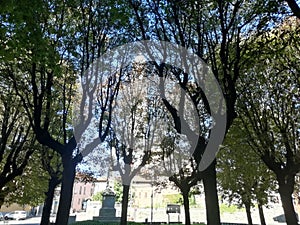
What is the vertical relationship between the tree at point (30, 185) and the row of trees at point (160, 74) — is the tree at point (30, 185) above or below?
below

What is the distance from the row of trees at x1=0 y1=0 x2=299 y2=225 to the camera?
7617 millimetres

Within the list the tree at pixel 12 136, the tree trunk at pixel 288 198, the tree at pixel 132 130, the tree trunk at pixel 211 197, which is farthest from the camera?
the tree at pixel 132 130

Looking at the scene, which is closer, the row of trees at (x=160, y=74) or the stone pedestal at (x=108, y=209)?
the row of trees at (x=160, y=74)

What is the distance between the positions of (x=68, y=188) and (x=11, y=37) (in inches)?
184

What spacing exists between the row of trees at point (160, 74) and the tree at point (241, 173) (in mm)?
296

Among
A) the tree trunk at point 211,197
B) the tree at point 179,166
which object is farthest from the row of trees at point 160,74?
the tree at point 179,166

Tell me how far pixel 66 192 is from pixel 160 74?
4.48 m

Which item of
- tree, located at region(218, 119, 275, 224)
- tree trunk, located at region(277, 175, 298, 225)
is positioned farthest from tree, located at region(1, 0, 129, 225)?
tree trunk, located at region(277, 175, 298, 225)

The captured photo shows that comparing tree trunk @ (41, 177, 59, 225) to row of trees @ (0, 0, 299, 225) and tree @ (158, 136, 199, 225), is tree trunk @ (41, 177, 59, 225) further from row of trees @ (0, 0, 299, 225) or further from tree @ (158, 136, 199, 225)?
tree @ (158, 136, 199, 225)

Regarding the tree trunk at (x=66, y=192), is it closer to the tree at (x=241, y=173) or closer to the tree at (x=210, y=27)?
the tree at (x=210, y=27)

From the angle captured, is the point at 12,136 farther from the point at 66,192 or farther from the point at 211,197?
the point at 211,197

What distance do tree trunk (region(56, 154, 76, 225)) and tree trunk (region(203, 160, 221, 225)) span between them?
4.04 metres

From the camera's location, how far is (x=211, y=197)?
7.70 meters

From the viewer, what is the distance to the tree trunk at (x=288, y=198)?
1102 centimetres
